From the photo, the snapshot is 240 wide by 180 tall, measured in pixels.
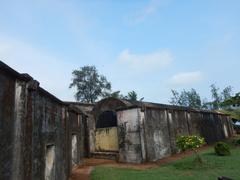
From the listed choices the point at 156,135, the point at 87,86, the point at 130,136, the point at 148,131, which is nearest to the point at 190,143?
the point at 148,131

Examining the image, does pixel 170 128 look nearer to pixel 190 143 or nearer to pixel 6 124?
pixel 190 143

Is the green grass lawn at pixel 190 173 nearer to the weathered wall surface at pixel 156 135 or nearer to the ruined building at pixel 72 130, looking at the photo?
the ruined building at pixel 72 130

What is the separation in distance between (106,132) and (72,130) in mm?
4820

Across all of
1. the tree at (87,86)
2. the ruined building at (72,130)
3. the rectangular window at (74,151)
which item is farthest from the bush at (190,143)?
the tree at (87,86)

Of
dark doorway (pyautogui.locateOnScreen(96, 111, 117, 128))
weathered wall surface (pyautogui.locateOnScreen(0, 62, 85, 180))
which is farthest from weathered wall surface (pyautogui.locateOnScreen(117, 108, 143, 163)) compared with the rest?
weathered wall surface (pyautogui.locateOnScreen(0, 62, 85, 180))

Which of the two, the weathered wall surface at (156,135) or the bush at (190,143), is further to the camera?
the weathered wall surface at (156,135)

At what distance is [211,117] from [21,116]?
2463cm

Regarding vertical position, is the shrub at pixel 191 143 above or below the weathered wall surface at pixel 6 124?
below

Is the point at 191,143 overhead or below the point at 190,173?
overhead

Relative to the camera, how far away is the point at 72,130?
13625mm

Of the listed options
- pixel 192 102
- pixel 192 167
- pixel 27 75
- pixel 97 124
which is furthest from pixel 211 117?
pixel 192 102

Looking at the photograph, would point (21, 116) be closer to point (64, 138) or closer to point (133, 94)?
point (64, 138)

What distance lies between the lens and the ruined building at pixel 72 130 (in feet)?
16.7

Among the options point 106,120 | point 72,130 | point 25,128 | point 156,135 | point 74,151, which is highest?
point 106,120
